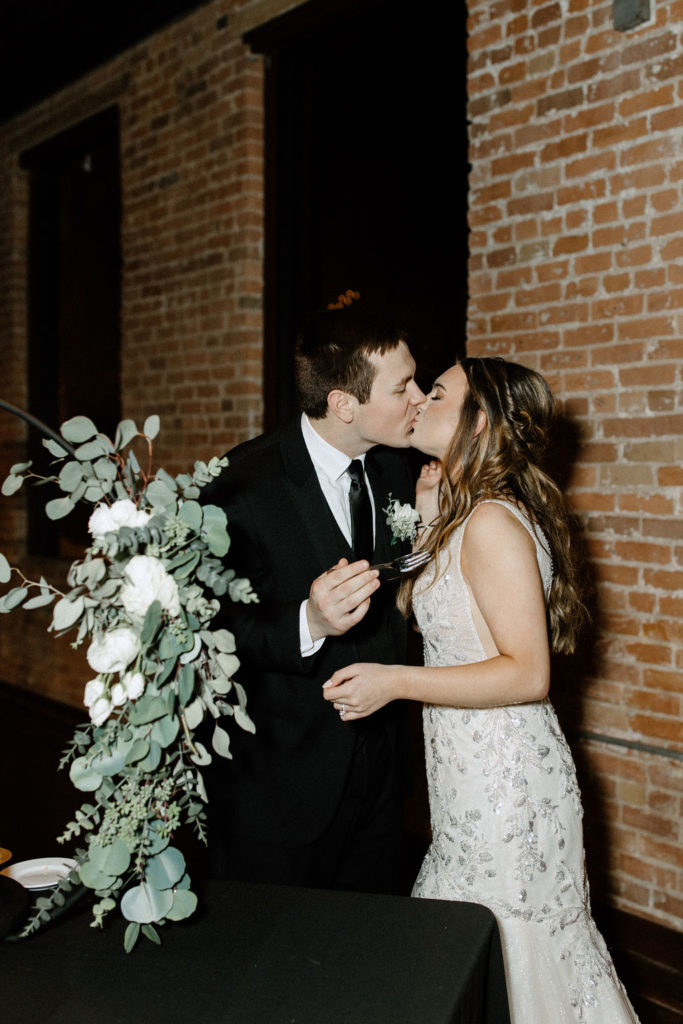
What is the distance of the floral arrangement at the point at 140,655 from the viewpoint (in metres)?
1.15

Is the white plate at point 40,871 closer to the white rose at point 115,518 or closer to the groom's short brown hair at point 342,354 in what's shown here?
the white rose at point 115,518

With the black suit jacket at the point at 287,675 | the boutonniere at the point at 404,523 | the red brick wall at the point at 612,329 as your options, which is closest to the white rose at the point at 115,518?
the black suit jacket at the point at 287,675

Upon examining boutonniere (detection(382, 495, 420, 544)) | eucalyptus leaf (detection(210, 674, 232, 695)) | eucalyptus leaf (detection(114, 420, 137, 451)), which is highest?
eucalyptus leaf (detection(114, 420, 137, 451))

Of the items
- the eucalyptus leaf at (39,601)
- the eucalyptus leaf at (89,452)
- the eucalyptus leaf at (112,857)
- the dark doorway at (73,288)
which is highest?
the dark doorway at (73,288)

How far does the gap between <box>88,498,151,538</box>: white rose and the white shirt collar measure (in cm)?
125

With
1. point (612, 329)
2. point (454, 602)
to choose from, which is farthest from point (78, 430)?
point (612, 329)

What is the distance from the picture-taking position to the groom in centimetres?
A: 225

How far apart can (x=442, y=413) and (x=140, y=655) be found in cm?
117

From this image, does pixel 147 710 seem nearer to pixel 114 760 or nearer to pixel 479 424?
pixel 114 760

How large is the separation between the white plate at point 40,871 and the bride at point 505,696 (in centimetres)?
58

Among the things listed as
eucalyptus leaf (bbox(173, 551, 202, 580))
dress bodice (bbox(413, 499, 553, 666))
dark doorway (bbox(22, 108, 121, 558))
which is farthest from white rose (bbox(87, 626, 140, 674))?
dark doorway (bbox(22, 108, 121, 558))

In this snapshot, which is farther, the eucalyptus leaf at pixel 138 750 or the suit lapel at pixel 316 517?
the suit lapel at pixel 316 517

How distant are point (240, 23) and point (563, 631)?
12.1 ft

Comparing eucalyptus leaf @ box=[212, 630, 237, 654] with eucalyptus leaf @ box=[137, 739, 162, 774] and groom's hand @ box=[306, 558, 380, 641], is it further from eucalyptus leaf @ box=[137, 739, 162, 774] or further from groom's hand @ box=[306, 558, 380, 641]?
groom's hand @ box=[306, 558, 380, 641]
